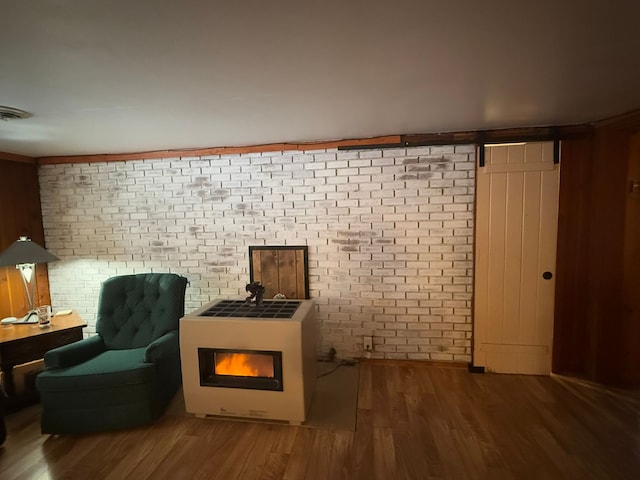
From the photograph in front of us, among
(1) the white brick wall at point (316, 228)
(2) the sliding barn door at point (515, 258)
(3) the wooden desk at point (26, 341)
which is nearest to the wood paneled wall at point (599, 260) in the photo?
(2) the sliding barn door at point (515, 258)

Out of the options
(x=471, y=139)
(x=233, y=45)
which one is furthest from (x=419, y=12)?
(x=471, y=139)

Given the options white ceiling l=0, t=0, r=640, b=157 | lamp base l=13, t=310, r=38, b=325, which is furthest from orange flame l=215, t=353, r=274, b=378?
lamp base l=13, t=310, r=38, b=325

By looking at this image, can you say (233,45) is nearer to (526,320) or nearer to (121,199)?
(121,199)

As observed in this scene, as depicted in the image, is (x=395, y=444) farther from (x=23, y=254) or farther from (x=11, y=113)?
(x=23, y=254)

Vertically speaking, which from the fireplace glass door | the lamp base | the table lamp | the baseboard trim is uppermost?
the table lamp

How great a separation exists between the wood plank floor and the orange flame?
37 cm

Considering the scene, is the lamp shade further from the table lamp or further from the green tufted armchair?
the green tufted armchair

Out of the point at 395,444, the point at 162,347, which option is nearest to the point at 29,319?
the point at 162,347

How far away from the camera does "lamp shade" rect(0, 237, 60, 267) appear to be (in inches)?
105

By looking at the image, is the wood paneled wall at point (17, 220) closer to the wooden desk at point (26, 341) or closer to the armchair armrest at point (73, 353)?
the wooden desk at point (26, 341)

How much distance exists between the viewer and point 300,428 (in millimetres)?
2207

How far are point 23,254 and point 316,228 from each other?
2.69 meters

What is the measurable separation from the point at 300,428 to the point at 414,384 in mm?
1125

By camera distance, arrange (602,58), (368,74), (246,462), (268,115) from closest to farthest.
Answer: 1. (602,58)
2. (368,74)
3. (246,462)
4. (268,115)
